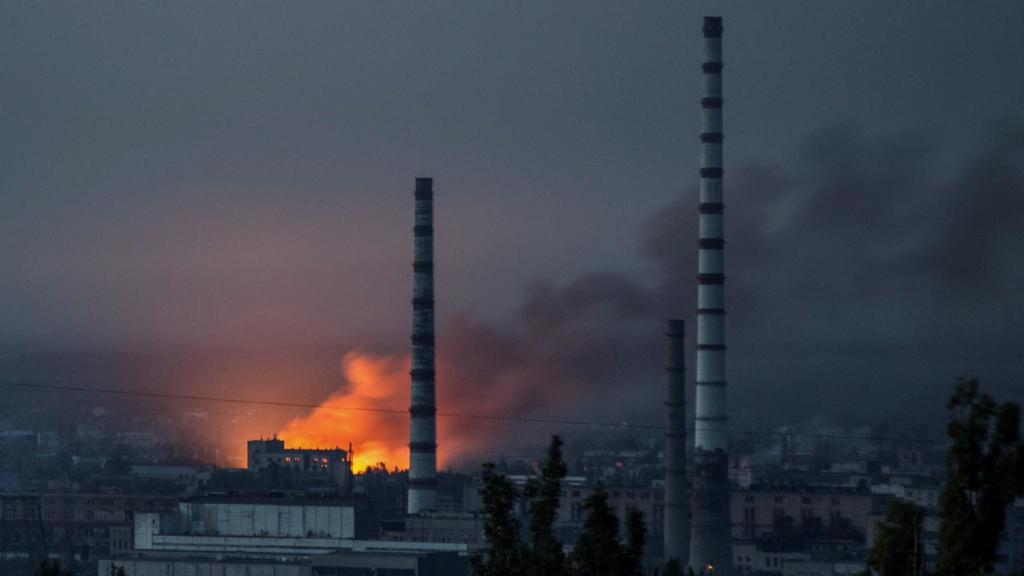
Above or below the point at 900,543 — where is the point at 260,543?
below

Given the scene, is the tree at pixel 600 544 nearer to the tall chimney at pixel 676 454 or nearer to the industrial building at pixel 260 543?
the industrial building at pixel 260 543

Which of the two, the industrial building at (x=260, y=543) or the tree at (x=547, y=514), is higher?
the tree at (x=547, y=514)

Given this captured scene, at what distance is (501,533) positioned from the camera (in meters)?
15.7

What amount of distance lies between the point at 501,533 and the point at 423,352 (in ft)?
99.1

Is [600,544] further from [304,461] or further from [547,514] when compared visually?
[304,461]

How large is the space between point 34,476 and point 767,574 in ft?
86.5

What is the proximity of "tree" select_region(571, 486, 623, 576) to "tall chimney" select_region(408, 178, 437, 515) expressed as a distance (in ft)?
100

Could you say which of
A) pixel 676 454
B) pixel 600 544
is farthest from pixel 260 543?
pixel 600 544

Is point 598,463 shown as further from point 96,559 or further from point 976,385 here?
point 976,385

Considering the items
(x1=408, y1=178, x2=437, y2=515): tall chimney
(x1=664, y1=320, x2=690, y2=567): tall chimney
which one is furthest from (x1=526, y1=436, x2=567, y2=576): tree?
(x1=408, y1=178, x2=437, y2=515): tall chimney

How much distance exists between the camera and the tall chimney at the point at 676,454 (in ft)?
142

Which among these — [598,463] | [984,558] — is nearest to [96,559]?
[598,463]

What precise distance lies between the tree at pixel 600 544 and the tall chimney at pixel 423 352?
30521 mm

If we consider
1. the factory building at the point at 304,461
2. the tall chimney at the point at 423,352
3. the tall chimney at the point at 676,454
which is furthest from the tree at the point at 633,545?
the factory building at the point at 304,461
